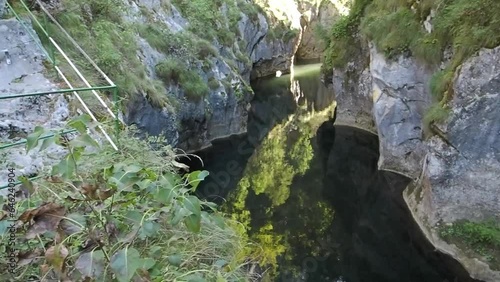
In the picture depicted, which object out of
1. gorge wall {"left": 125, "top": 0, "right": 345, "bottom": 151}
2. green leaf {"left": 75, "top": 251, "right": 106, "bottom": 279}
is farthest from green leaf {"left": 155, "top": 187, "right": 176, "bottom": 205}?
gorge wall {"left": 125, "top": 0, "right": 345, "bottom": 151}

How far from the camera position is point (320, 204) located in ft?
40.0

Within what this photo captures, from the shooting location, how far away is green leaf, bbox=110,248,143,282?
6.72 ft

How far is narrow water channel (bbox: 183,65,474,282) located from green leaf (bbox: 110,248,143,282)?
5989 mm

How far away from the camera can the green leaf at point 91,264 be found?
2.09m

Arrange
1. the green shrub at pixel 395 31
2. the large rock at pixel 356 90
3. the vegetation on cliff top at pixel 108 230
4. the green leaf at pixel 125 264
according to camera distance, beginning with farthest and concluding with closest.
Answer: the large rock at pixel 356 90 < the green shrub at pixel 395 31 < the vegetation on cliff top at pixel 108 230 < the green leaf at pixel 125 264

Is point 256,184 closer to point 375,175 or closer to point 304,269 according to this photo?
point 375,175

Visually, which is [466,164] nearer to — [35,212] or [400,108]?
[400,108]

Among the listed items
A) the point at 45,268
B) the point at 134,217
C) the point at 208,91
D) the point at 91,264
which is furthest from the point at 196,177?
the point at 208,91

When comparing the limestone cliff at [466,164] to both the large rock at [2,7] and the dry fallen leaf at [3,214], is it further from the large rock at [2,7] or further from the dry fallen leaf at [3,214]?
the large rock at [2,7]

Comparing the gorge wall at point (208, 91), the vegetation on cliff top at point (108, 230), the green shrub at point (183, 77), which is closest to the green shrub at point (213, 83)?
the gorge wall at point (208, 91)

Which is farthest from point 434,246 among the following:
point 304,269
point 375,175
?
point 375,175

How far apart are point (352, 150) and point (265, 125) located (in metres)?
Answer: 4.86

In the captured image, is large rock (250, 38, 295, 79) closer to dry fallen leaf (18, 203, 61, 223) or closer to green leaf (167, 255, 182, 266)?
green leaf (167, 255, 182, 266)

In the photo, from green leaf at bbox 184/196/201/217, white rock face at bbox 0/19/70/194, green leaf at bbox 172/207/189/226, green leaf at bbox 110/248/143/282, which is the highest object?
green leaf at bbox 184/196/201/217
